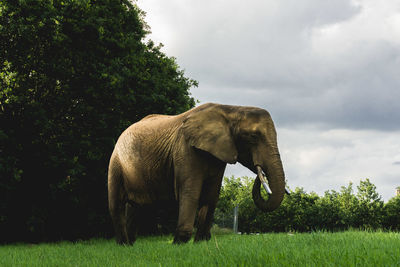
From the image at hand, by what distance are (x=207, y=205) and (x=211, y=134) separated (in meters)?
1.70

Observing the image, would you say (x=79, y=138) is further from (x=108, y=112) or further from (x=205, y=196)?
(x=205, y=196)

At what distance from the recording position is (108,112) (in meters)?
17.6

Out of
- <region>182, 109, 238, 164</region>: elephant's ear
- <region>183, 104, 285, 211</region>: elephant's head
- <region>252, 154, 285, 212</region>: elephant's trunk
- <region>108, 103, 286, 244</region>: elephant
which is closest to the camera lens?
<region>252, 154, 285, 212</region>: elephant's trunk

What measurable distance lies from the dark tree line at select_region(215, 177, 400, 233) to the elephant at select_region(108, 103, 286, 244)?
11278mm

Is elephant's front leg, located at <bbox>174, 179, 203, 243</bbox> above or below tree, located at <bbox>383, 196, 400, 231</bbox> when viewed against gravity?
below

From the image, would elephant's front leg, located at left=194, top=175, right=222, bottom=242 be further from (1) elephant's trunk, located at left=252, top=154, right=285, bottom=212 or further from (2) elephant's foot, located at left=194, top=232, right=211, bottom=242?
(1) elephant's trunk, located at left=252, top=154, right=285, bottom=212

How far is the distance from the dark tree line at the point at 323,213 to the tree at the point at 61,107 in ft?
23.6

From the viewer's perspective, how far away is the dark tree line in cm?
1955

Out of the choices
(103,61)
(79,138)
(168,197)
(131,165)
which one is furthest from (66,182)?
(168,197)

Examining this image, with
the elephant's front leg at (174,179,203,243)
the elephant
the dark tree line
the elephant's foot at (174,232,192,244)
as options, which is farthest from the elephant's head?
the dark tree line

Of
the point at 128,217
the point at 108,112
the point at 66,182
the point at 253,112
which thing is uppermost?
the point at 108,112

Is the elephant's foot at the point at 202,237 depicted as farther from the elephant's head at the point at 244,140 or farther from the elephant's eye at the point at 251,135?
the elephant's eye at the point at 251,135

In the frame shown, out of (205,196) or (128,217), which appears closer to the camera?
(205,196)

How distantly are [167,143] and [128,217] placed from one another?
334cm
